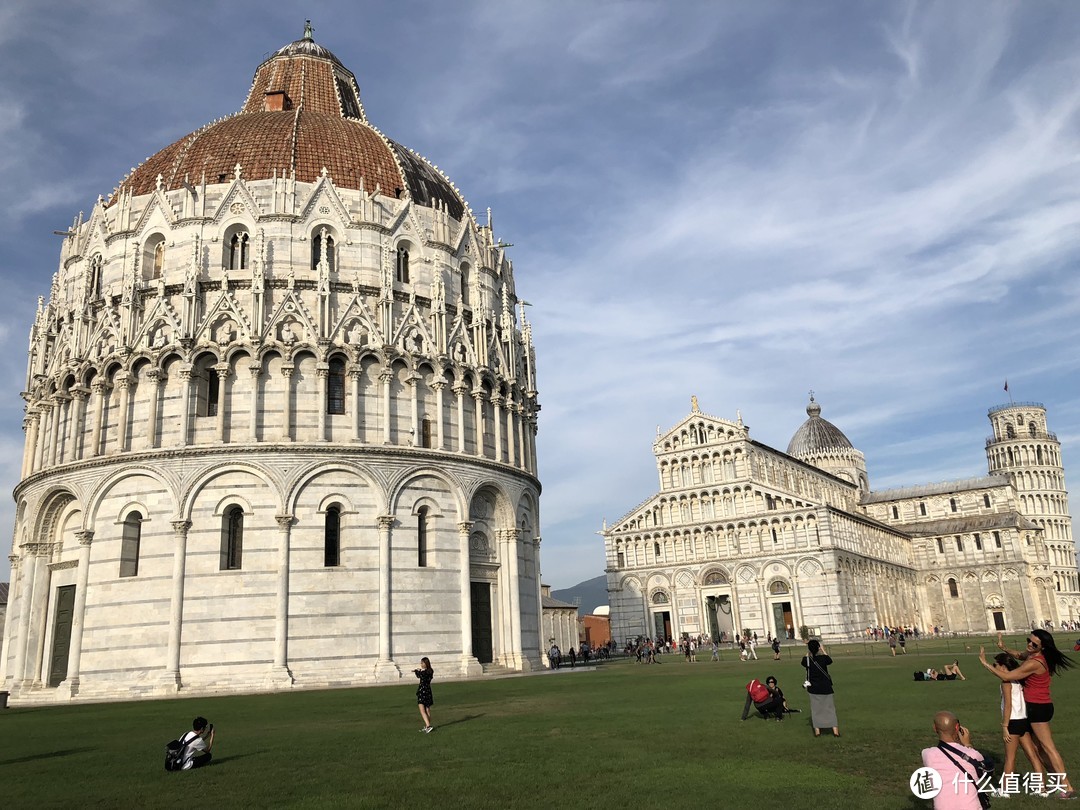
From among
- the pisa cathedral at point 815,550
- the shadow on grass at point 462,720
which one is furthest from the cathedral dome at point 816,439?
the shadow on grass at point 462,720

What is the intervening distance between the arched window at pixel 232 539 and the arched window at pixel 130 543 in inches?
125

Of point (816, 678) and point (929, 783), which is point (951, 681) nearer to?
point (816, 678)

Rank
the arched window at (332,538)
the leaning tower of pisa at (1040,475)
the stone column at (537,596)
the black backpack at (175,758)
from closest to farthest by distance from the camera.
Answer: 1. the black backpack at (175,758)
2. the arched window at (332,538)
3. the stone column at (537,596)
4. the leaning tower of pisa at (1040,475)

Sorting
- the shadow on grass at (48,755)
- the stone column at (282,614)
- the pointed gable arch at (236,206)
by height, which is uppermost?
the pointed gable arch at (236,206)

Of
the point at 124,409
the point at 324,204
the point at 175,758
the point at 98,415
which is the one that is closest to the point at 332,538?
the point at 124,409

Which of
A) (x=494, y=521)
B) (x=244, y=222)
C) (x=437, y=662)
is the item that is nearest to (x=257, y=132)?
(x=244, y=222)

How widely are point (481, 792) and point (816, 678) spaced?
18.8 feet

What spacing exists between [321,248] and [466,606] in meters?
15.7

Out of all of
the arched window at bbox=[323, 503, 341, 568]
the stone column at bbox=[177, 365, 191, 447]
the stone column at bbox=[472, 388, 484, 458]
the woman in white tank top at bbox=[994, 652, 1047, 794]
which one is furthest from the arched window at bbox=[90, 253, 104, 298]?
the woman in white tank top at bbox=[994, 652, 1047, 794]

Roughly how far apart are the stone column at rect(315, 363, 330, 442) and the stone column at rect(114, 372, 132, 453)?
720 centimetres

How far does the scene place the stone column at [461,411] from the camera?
35.4m

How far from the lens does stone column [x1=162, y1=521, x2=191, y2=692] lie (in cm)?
2956

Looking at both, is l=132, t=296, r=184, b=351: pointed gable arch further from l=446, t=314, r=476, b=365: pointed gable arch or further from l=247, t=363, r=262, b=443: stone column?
l=446, t=314, r=476, b=365: pointed gable arch

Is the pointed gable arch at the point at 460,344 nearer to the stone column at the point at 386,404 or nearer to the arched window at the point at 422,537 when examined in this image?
the stone column at the point at 386,404
